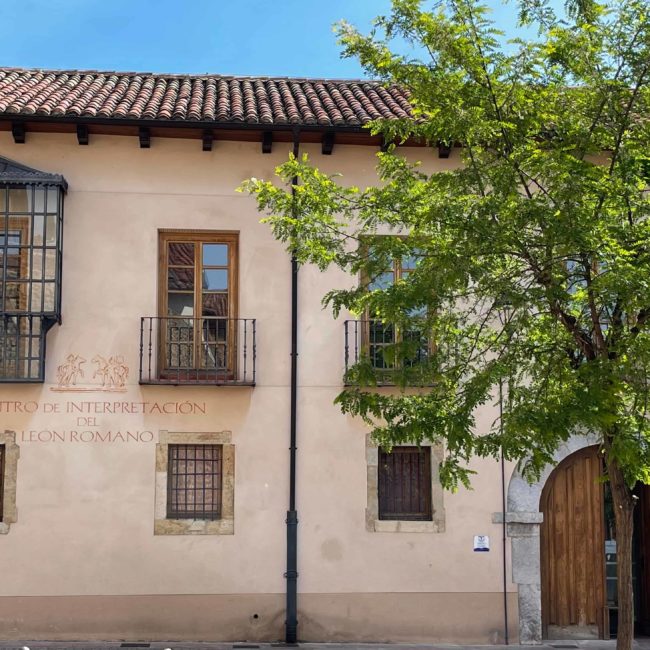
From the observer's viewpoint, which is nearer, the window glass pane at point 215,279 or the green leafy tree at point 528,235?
the green leafy tree at point 528,235

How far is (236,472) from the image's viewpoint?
11.9m

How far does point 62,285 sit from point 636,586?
27.6 feet

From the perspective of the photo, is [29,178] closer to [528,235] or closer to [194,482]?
[194,482]

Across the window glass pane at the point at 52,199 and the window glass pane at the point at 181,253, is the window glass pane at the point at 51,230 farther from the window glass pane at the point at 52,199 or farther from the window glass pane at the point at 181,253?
the window glass pane at the point at 181,253

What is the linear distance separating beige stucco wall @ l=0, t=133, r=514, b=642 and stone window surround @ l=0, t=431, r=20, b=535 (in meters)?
0.07

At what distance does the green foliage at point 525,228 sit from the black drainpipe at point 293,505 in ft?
12.6

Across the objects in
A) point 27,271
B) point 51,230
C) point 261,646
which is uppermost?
point 51,230

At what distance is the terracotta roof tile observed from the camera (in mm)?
11906

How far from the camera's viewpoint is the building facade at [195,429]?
1157cm

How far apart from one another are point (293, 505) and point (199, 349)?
7.46 ft

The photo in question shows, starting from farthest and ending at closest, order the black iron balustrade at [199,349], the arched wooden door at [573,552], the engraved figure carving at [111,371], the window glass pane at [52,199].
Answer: the arched wooden door at [573,552], the black iron balustrade at [199,349], the engraved figure carving at [111,371], the window glass pane at [52,199]

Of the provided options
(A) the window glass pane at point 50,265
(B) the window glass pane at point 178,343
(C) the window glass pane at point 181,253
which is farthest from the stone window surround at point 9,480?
(C) the window glass pane at point 181,253

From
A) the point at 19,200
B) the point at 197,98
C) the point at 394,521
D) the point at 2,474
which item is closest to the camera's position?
the point at 2,474

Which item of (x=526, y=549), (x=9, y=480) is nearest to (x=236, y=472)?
(x=9, y=480)
